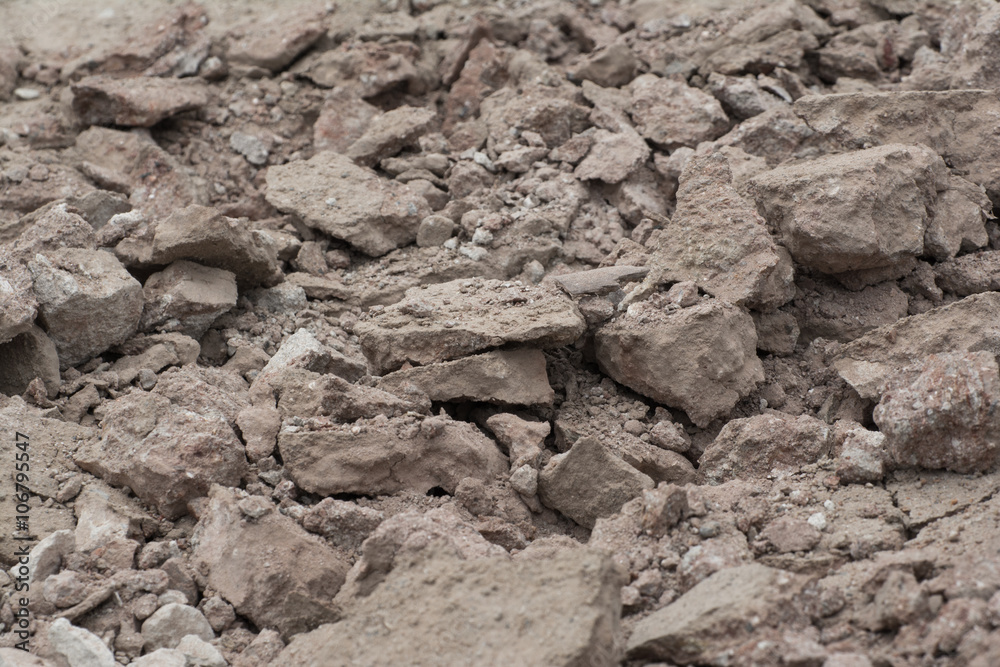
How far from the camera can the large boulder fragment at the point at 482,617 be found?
2.18 m

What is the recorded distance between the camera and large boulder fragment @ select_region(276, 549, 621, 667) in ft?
7.16

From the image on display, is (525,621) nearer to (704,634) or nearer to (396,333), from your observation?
(704,634)

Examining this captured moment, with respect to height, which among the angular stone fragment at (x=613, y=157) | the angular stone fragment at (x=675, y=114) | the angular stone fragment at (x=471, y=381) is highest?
the angular stone fragment at (x=675, y=114)

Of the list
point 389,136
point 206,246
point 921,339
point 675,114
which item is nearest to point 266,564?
point 206,246

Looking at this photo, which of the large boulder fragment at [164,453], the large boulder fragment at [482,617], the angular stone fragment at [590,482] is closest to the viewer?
the large boulder fragment at [482,617]

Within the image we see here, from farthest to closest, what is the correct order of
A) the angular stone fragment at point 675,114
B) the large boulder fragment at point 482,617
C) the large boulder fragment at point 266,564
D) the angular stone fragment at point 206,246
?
1. the angular stone fragment at point 675,114
2. the angular stone fragment at point 206,246
3. the large boulder fragment at point 266,564
4. the large boulder fragment at point 482,617

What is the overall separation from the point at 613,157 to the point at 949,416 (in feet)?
7.44

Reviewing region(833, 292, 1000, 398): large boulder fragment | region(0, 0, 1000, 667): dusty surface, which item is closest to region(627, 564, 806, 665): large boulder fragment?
region(0, 0, 1000, 667): dusty surface

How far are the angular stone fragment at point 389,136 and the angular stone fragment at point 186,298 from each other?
3.93ft

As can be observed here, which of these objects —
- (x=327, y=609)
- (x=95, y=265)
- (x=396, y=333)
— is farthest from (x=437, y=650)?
(x=95, y=265)

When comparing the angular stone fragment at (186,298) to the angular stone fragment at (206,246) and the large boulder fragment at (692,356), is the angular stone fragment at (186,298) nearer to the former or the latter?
the angular stone fragment at (206,246)

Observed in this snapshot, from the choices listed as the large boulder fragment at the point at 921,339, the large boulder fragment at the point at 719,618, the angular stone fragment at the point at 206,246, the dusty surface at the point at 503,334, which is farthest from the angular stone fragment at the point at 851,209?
the angular stone fragment at the point at 206,246

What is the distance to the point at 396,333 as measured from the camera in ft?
11.6

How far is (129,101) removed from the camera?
505 cm
